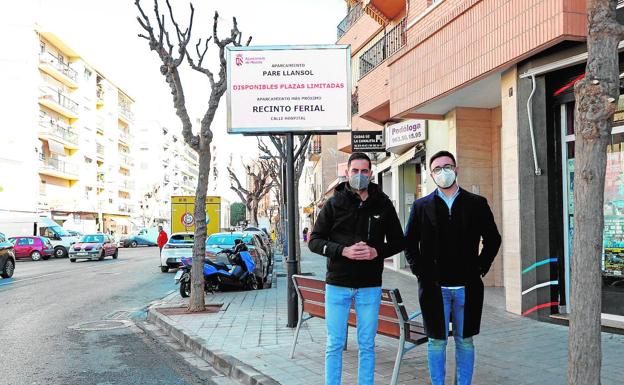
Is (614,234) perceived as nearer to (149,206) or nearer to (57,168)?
(57,168)

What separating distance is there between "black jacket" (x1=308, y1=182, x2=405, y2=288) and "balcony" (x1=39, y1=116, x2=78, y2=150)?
5486cm

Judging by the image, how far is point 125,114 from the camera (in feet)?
274

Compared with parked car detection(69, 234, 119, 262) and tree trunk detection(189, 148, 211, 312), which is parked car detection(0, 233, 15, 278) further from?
tree trunk detection(189, 148, 211, 312)

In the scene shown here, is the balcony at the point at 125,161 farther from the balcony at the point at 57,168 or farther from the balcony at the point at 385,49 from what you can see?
the balcony at the point at 385,49

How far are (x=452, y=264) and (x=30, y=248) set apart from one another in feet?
116

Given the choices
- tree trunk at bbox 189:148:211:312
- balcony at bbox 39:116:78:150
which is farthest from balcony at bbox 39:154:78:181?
tree trunk at bbox 189:148:211:312

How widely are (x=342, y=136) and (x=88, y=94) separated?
51634mm

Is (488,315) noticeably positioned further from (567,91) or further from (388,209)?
(388,209)

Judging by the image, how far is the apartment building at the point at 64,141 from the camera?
50.7m

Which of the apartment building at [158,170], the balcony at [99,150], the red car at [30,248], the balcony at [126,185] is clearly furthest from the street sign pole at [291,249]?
the apartment building at [158,170]

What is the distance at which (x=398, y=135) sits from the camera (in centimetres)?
1603

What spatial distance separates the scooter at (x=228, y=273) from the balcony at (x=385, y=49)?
21.7 feet

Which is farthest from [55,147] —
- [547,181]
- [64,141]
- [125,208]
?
[547,181]

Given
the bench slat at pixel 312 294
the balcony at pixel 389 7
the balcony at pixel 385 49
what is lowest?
the bench slat at pixel 312 294
